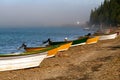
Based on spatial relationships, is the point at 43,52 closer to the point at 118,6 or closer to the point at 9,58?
the point at 9,58

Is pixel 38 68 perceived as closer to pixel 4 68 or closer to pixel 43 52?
pixel 43 52

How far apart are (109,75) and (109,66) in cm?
258

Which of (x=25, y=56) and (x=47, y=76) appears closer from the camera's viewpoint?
(x=47, y=76)

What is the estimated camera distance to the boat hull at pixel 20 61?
1828cm

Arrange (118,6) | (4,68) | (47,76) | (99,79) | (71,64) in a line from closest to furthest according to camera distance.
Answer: (99,79) → (47,76) → (4,68) → (71,64) → (118,6)

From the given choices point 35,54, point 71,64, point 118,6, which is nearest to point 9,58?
point 35,54

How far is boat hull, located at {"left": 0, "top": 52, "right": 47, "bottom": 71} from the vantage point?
18.3 meters

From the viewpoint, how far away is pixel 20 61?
19000 mm

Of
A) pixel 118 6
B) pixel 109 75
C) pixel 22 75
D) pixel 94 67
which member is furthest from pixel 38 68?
pixel 118 6

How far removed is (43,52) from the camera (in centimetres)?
2028

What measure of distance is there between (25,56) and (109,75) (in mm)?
5863

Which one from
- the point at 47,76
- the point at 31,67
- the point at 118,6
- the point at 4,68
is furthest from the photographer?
the point at 118,6

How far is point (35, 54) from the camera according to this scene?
19.6 meters

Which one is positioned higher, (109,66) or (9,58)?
(9,58)
